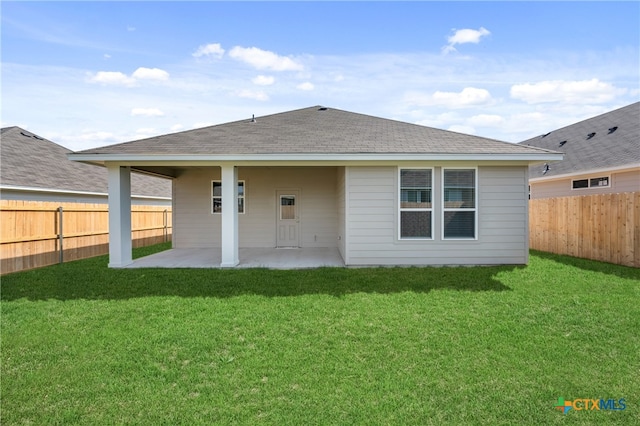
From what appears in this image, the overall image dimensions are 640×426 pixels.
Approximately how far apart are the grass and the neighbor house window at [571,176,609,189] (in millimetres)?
6620

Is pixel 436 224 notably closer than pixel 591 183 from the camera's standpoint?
Yes

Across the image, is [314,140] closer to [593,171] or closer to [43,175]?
[593,171]

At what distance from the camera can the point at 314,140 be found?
879cm

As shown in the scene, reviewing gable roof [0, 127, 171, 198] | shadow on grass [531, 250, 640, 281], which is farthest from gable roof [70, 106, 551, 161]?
gable roof [0, 127, 171, 198]

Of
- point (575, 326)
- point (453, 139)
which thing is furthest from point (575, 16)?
point (575, 326)

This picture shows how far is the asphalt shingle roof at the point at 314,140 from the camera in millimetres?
8000

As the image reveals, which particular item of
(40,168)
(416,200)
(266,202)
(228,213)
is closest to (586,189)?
(416,200)

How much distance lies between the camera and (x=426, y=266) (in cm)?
815

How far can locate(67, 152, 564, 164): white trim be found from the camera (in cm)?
775

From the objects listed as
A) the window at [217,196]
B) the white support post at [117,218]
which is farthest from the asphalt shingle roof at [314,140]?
the window at [217,196]

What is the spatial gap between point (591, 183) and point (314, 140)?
1036 cm

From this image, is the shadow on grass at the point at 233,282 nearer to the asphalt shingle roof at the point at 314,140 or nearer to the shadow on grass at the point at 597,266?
the shadow on grass at the point at 597,266

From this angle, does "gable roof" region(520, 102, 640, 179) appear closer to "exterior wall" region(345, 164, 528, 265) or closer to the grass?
"exterior wall" region(345, 164, 528, 265)

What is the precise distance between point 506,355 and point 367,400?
1799 millimetres
